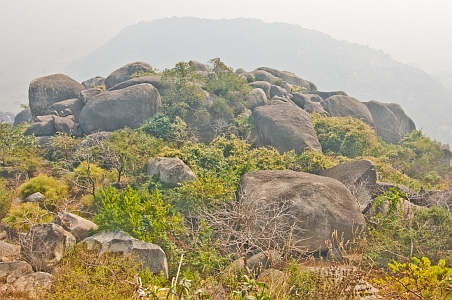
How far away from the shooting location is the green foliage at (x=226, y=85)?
65.6 ft

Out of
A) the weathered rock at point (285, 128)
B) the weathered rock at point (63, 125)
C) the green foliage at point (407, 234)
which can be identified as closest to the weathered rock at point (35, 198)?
the weathered rock at point (63, 125)

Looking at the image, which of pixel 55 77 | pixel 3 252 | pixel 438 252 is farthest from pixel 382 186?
pixel 55 77

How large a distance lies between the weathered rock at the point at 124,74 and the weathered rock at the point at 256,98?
859 cm

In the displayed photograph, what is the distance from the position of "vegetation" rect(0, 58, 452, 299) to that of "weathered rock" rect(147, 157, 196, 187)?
0.94 feet

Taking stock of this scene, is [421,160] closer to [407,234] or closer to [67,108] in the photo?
[407,234]

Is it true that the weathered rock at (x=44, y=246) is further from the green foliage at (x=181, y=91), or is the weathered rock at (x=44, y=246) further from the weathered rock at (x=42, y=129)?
the weathered rock at (x=42, y=129)

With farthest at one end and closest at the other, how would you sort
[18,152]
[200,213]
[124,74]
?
[124,74] → [18,152] → [200,213]

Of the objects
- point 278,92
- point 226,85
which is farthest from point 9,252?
point 278,92

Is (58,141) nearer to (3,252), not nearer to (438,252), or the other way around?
(3,252)

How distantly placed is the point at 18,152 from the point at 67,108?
6630 mm

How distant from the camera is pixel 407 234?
7.75 metres

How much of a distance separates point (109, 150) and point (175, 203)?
10.9ft

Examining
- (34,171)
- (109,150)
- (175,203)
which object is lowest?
(34,171)

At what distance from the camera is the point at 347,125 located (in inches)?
722
